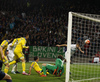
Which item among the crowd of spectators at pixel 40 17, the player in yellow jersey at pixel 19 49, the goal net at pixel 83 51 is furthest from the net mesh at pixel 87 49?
the crowd of spectators at pixel 40 17

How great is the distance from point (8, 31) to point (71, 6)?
9.66 meters

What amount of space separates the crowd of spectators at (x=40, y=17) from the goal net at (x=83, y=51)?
485cm

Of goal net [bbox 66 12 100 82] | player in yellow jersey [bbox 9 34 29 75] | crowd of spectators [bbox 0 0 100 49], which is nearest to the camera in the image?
goal net [bbox 66 12 100 82]

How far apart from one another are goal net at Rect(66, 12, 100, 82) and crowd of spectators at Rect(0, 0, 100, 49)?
485cm

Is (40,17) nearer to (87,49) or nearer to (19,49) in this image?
(87,49)

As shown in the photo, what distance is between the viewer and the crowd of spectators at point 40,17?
22225 millimetres

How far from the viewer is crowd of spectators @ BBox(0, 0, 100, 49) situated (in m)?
22.2

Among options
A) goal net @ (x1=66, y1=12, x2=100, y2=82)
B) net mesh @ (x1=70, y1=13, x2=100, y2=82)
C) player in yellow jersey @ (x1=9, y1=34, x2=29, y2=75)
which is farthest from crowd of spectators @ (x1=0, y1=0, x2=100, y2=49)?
player in yellow jersey @ (x1=9, y1=34, x2=29, y2=75)

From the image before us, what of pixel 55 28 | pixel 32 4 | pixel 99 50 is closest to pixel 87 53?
pixel 99 50

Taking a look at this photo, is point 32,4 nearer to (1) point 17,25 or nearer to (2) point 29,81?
(1) point 17,25

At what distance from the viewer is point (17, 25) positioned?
24.8m

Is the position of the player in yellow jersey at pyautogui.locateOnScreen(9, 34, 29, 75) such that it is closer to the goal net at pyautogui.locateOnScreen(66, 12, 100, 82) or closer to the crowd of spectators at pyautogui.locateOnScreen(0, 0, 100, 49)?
the goal net at pyautogui.locateOnScreen(66, 12, 100, 82)

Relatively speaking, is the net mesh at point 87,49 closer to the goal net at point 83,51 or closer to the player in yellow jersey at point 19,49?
the goal net at point 83,51

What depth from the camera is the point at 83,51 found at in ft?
34.8
